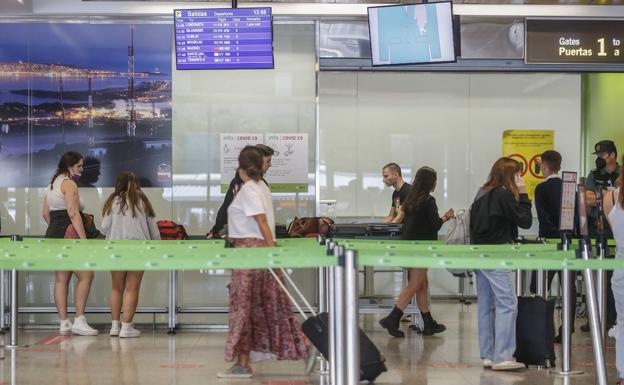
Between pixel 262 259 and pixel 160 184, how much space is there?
563cm

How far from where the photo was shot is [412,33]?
981cm

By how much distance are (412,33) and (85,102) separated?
10.7ft

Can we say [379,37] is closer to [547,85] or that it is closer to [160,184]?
[160,184]

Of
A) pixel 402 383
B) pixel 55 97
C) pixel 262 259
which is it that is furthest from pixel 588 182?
pixel 262 259

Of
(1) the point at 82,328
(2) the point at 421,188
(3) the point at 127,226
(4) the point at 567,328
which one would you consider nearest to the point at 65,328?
(1) the point at 82,328

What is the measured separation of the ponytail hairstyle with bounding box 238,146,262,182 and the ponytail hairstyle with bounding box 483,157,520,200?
169 cm

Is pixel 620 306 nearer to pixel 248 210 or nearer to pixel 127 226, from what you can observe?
pixel 248 210

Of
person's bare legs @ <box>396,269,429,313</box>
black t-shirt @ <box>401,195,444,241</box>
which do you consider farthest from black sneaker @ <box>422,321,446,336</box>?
black t-shirt @ <box>401,195,444,241</box>

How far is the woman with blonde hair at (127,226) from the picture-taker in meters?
9.51

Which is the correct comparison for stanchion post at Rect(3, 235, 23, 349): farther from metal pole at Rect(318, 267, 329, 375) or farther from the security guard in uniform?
the security guard in uniform

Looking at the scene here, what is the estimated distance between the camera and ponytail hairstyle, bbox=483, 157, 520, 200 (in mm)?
7648

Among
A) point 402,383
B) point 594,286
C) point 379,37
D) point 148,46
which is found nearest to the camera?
point 594,286

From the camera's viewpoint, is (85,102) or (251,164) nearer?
(251,164)

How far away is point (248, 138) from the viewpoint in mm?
10570
